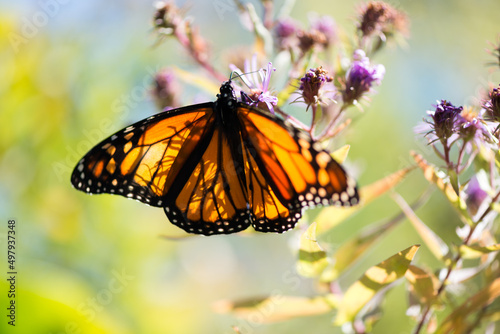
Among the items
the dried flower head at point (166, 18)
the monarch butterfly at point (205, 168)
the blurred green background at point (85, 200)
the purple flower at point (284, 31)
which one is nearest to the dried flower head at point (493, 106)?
the blurred green background at point (85, 200)

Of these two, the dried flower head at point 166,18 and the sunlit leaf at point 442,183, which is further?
the dried flower head at point 166,18

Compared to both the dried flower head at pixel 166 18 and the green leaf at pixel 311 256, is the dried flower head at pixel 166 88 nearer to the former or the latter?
the dried flower head at pixel 166 18

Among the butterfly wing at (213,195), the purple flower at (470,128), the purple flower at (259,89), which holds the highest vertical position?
the purple flower at (259,89)

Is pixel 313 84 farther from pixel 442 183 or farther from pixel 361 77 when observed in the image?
pixel 442 183

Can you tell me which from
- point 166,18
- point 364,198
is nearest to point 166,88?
point 166,18

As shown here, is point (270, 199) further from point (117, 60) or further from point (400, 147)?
point (400, 147)
